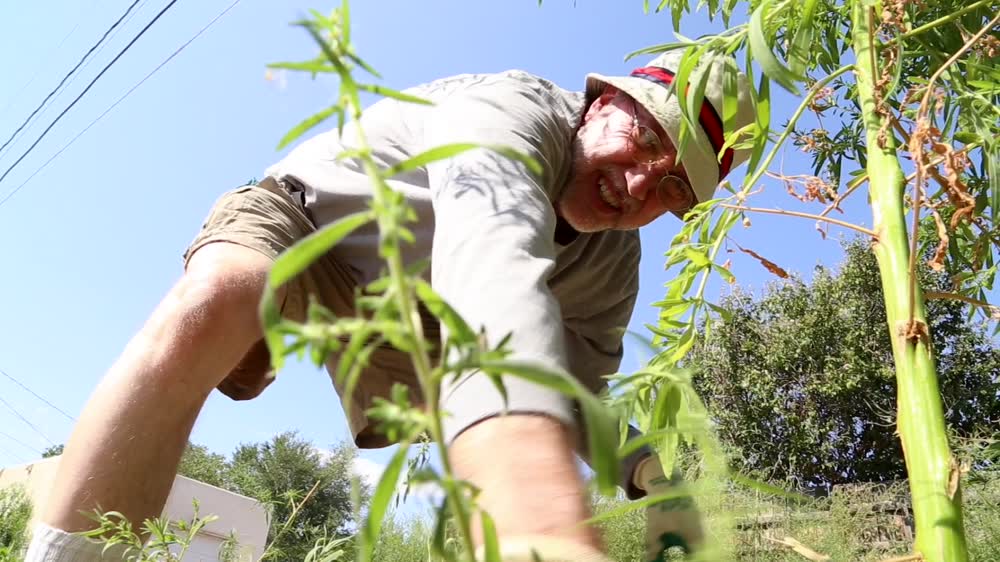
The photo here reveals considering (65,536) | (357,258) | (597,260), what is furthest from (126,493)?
(597,260)

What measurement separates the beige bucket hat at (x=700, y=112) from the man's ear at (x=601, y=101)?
0.02 meters

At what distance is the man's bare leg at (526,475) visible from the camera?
29 centimetres

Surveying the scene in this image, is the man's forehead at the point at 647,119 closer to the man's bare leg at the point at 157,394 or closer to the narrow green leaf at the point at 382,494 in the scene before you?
the man's bare leg at the point at 157,394

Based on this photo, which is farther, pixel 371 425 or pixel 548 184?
pixel 371 425

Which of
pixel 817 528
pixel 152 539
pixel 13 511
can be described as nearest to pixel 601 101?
pixel 152 539

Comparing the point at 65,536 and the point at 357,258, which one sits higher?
the point at 357,258

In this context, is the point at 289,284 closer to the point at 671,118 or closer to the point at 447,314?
the point at 671,118

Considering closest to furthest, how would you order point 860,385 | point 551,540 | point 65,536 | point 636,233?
point 551,540 < point 65,536 < point 636,233 < point 860,385

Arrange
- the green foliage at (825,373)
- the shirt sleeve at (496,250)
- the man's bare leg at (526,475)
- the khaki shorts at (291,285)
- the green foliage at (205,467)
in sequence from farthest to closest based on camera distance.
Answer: the green foliage at (825,373), the green foliage at (205,467), the khaki shorts at (291,285), the shirt sleeve at (496,250), the man's bare leg at (526,475)

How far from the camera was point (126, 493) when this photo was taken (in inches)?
29.7

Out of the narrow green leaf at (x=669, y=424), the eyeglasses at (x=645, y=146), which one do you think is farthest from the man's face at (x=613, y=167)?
the narrow green leaf at (x=669, y=424)

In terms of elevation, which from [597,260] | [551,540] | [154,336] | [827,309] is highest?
[827,309]

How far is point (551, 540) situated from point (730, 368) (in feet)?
31.3

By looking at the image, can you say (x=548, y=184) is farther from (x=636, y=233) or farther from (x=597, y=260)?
(x=636, y=233)
